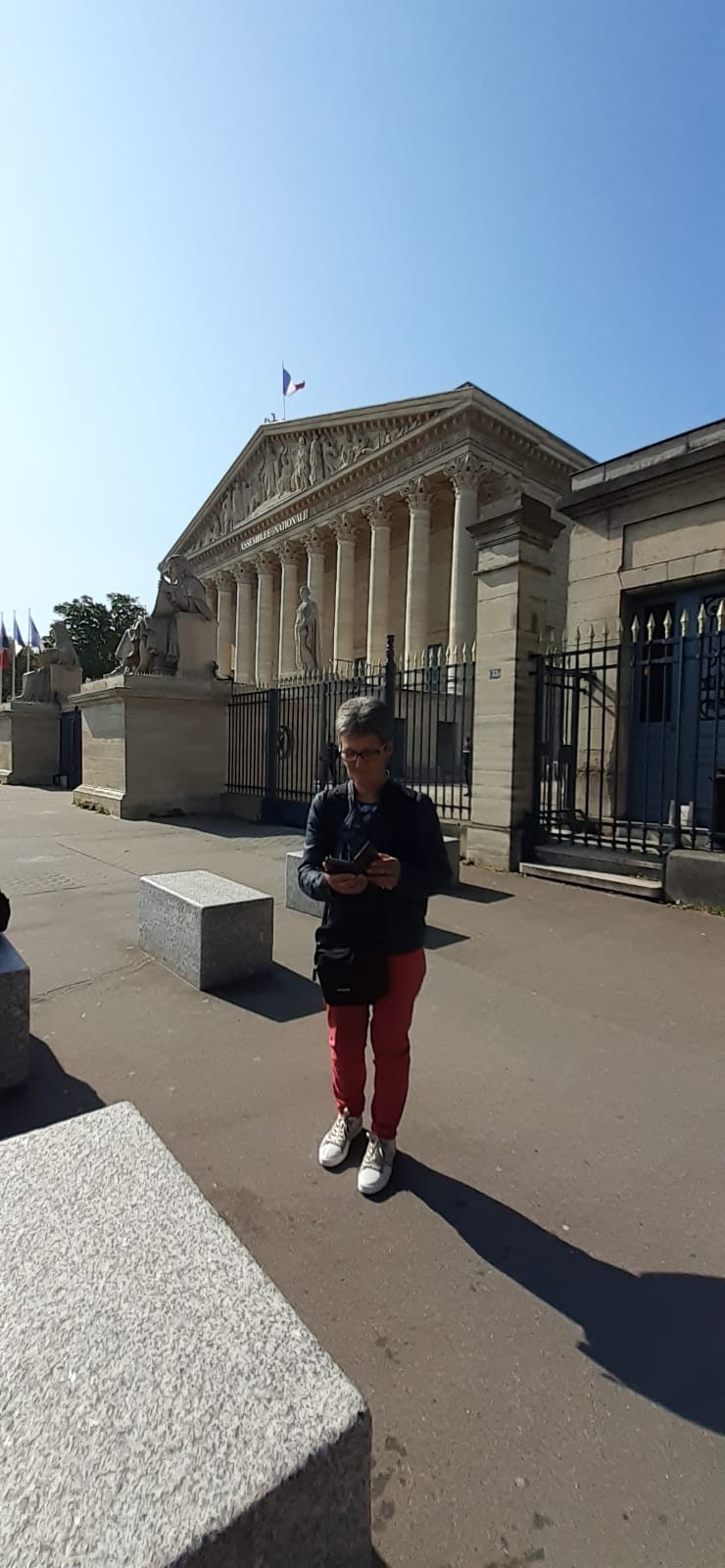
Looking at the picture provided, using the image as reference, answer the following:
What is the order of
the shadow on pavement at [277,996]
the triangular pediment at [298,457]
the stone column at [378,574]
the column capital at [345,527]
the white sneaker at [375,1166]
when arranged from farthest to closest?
1. the column capital at [345,527]
2. the stone column at [378,574]
3. the triangular pediment at [298,457]
4. the shadow on pavement at [277,996]
5. the white sneaker at [375,1166]

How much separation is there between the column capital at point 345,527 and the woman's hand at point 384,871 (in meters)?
36.0

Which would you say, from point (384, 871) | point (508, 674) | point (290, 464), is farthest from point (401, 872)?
point (290, 464)

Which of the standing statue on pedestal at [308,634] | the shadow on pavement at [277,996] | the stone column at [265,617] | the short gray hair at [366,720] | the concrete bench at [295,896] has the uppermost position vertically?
the stone column at [265,617]

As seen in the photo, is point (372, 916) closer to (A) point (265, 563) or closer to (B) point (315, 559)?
(B) point (315, 559)

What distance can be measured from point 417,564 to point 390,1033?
31608mm

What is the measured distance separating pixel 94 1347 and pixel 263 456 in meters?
47.0

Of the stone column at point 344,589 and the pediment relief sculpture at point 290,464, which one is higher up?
the pediment relief sculpture at point 290,464

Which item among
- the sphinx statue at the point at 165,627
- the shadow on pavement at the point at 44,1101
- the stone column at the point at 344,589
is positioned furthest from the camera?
the stone column at the point at 344,589

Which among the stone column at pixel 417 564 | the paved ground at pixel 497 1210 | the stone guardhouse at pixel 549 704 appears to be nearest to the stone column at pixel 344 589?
the stone column at pixel 417 564

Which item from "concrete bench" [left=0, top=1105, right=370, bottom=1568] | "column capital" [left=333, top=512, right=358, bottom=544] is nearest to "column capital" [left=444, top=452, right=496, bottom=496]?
"column capital" [left=333, top=512, right=358, bottom=544]

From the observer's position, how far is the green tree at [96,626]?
191 feet

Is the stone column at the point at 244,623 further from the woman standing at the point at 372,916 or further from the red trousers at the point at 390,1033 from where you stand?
the red trousers at the point at 390,1033

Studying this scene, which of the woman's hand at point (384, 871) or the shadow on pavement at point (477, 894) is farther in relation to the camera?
the shadow on pavement at point (477, 894)

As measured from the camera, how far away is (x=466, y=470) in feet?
95.8
